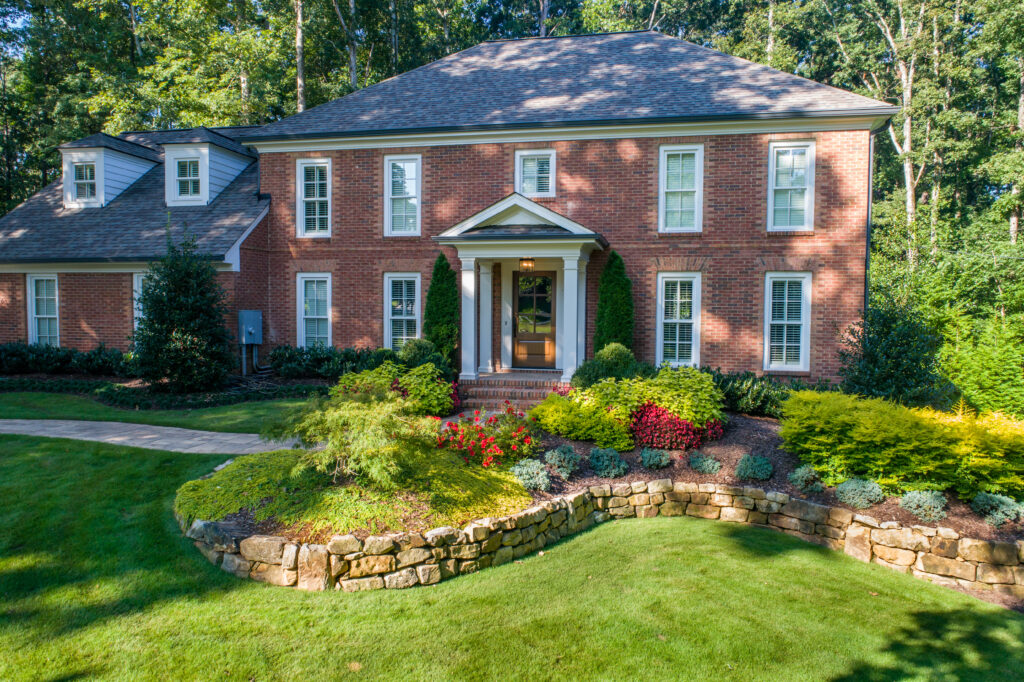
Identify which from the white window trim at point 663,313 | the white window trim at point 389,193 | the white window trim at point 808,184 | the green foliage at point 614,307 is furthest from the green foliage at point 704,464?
the white window trim at point 389,193

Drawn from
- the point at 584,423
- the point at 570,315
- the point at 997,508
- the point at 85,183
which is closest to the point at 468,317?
the point at 570,315

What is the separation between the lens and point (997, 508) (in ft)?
21.3

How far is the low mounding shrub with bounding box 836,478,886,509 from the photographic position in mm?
6891

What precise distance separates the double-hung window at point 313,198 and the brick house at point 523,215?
0.17ft

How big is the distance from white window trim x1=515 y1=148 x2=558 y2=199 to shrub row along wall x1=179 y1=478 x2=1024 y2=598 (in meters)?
8.33

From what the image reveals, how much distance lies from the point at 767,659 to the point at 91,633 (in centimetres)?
496

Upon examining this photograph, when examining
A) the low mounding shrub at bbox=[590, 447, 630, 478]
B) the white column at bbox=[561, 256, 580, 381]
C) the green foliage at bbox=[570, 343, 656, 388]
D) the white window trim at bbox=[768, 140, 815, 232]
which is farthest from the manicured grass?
the white window trim at bbox=[768, 140, 815, 232]

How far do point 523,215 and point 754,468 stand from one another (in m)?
7.62

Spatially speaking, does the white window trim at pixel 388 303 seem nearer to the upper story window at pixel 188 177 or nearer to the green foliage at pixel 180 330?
the green foliage at pixel 180 330

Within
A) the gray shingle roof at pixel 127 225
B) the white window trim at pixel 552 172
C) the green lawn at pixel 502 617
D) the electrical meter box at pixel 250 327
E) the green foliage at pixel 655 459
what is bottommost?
the green lawn at pixel 502 617

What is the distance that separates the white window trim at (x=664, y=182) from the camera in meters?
13.5

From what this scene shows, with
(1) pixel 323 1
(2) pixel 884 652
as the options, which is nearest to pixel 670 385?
(2) pixel 884 652

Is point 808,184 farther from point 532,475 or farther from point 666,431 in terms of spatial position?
point 532,475

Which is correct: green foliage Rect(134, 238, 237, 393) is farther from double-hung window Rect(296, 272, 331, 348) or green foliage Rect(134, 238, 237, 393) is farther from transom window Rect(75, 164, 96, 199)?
transom window Rect(75, 164, 96, 199)
